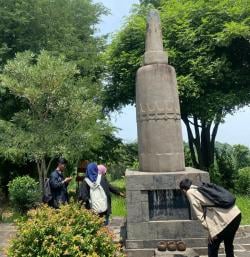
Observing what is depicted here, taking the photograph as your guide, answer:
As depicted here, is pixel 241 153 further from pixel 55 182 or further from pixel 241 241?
pixel 55 182

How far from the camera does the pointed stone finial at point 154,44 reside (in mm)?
7184

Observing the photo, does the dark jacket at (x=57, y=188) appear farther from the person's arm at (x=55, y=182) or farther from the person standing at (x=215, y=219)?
the person standing at (x=215, y=219)

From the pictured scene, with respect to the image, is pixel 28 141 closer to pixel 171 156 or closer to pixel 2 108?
pixel 2 108

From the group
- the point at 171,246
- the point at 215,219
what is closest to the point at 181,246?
the point at 171,246

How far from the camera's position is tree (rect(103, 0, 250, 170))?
1590 centimetres

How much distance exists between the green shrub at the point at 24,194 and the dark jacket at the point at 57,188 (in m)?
6.32

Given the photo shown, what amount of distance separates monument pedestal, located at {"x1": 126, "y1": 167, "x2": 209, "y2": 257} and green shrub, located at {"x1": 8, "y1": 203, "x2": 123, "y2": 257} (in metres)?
1.42

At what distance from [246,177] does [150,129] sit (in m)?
13.2

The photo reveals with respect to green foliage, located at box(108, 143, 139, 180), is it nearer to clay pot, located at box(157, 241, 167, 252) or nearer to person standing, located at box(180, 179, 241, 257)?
clay pot, located at box(157, 241, 167, 252)

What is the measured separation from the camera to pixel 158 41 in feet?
24.0

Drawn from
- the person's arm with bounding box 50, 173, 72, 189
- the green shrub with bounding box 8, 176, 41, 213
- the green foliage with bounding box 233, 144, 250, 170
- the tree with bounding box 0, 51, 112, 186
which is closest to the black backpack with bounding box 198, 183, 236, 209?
the person's arm with bounding box 50, 173, 72, 189

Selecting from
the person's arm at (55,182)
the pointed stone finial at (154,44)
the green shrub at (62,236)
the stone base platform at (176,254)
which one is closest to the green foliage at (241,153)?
the pointed stone finial at (154,44)

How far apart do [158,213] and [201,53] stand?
1132 cm

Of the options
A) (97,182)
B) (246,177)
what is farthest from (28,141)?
(246,177)
